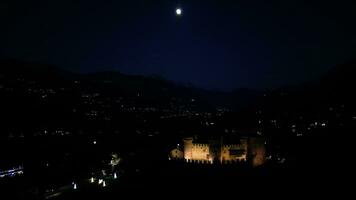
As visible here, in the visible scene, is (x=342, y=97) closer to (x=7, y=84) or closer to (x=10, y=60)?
(x=7, y=84)

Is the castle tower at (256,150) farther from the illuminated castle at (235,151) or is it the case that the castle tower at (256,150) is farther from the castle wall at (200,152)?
the castle wall at (200,152)

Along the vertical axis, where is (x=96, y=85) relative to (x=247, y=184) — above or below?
above

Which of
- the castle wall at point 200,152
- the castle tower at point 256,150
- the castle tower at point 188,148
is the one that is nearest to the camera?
the castle tower at point 256,150

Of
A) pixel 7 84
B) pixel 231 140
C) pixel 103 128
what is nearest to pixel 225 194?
pixel 231 140

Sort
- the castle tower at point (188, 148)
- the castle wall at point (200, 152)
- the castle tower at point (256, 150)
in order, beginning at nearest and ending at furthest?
the castle tower at point (256, 150) < the castle wall at point (200, 152) < the castle tower at point (188, 148)

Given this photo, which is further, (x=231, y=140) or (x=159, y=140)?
(x=159, y=140)

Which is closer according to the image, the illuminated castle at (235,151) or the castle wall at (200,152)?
the illuminated castle at (235,151)

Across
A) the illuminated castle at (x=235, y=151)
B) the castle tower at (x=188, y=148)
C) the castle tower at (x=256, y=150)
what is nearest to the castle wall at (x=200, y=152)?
the illuminated castle at (x=235, y=151)

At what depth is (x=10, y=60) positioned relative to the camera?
14600 cm

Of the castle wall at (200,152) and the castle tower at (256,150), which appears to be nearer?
the castle tower at (256,150)

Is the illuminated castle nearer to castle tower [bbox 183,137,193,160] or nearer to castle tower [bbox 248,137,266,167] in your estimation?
castle tower [bbox 248,137,266,167]

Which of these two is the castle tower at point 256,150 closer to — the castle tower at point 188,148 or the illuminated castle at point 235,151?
the illuminated castle at point 235,151

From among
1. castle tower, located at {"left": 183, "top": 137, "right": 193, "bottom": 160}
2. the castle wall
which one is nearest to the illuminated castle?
the castle wall

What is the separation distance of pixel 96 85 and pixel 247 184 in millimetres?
130349
